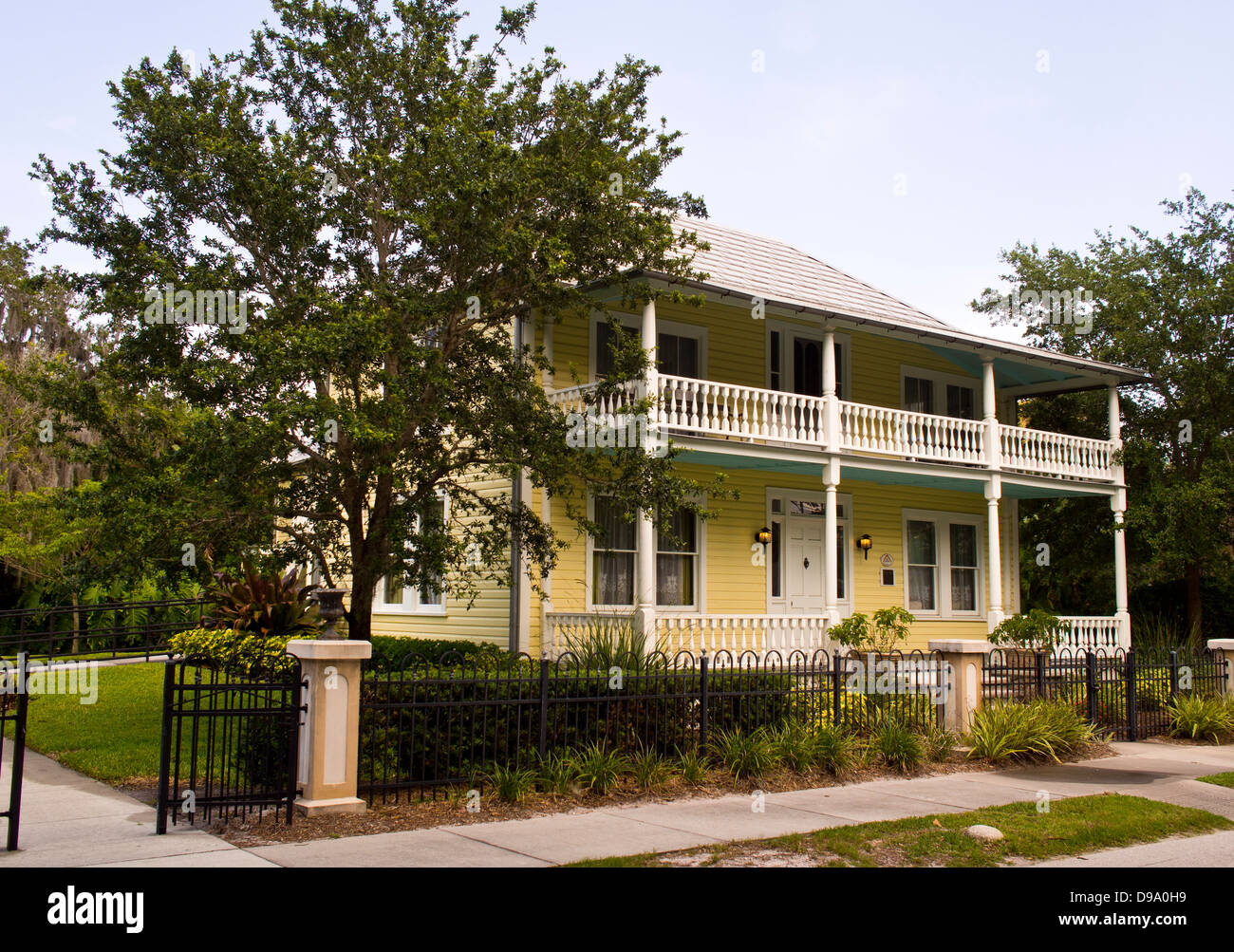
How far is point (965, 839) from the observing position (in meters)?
8.18

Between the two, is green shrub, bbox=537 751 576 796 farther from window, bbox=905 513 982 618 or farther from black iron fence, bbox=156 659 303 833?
window, bbox=905 513 982 618

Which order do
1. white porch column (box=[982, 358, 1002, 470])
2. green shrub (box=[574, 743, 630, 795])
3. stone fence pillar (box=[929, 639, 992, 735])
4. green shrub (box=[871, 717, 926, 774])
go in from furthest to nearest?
white porch column (box=[982, 358, 1002, 470]) < stone fence pillar (box=[929, 639, 992, 735]) < green shrub (box=[871, 717, 926, 774]) < green shrub (box=[574, 743, 630, 795])

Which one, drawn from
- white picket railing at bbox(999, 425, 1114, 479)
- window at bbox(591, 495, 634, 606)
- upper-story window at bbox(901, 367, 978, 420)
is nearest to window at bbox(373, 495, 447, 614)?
window at bbox(591, 495, 634, 606)

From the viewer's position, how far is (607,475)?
44.7ft

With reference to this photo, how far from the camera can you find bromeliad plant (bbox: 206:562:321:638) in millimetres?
13102

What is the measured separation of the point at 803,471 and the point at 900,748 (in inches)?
271

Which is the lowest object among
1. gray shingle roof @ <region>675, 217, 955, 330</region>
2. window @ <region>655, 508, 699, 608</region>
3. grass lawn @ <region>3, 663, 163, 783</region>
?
grass lawn @ <region>3, 663, 163, 783</region>

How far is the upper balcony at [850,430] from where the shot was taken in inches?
618

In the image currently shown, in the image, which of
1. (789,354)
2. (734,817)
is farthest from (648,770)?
(789,354)

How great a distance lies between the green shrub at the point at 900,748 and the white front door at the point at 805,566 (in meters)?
7.41

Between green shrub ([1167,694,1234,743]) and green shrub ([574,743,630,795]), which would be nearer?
green shrub ([574,743,630,795])

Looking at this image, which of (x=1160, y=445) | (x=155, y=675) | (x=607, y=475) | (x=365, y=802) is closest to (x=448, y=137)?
(x=607, y=475)

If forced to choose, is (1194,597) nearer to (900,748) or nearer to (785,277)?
(785,277)

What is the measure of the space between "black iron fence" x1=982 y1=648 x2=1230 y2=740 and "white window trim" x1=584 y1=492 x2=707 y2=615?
4701 mm
